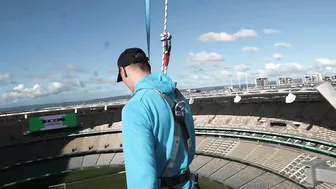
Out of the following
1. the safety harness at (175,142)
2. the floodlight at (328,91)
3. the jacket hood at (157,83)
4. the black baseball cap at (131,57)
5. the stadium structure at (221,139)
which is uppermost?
the black baseball cap at (131,57)

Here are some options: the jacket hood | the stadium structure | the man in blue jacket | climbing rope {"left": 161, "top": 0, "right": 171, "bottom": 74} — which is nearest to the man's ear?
the man in blue jacket

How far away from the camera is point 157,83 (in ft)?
6.49

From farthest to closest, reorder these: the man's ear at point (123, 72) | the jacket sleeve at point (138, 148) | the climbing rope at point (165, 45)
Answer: the climbing rope at point (165, 45)
the man's ear at point (123, 72)
the jacket sleeve at point (138, 148)

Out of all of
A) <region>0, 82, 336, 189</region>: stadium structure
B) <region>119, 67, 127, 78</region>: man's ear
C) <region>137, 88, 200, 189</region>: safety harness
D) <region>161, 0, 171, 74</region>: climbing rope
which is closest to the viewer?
<region>137, 88, 200, 189</region>: safety harness

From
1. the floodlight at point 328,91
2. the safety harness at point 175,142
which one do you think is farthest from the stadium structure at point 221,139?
the safety harness at point 175,142

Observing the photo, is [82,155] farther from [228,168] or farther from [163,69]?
[163,69]

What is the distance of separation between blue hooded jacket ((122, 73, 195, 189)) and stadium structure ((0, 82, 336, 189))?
18.0 metres

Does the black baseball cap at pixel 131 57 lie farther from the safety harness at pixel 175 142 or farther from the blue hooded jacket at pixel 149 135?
the safety harness at pixel 175 142

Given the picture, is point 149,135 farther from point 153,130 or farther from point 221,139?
point 221,139

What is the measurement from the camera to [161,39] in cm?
282

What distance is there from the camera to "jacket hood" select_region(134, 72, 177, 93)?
1.95 m

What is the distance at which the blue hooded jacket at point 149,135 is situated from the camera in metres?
1.62

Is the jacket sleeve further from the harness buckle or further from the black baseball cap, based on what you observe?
the black baseball cap

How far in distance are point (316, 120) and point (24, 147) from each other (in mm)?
31971
